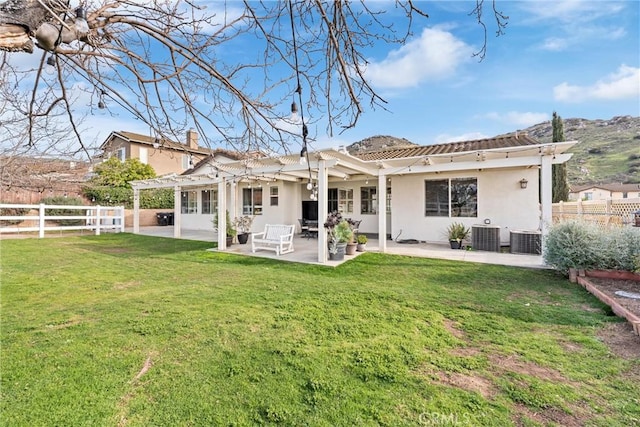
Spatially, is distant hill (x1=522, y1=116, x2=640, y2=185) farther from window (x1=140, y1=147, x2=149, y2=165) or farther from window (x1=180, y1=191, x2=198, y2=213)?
window (x1=140, y1=147, x2=149, y2=165)

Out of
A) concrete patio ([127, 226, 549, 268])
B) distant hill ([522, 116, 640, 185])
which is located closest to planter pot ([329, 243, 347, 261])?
concrete patio ([127, 226, 549, 268])

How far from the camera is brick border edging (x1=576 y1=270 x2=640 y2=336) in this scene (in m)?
3.64

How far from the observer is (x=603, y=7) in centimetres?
315

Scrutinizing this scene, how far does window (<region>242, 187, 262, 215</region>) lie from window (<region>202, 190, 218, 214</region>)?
65.2 inches

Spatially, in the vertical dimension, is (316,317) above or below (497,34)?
below

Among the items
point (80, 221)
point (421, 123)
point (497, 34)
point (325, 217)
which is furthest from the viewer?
point (80, 221)

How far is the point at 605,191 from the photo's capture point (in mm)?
39375

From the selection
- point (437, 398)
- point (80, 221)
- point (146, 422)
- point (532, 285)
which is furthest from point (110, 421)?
point (80, 221)

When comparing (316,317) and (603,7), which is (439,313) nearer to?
(316,317)

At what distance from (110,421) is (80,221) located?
18.5m

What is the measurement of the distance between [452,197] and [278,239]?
20.2 feet

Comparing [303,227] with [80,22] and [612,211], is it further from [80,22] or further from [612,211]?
[80,22]

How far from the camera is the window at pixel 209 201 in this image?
16.0m

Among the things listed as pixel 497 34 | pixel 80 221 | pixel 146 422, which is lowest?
pixel 146 422
